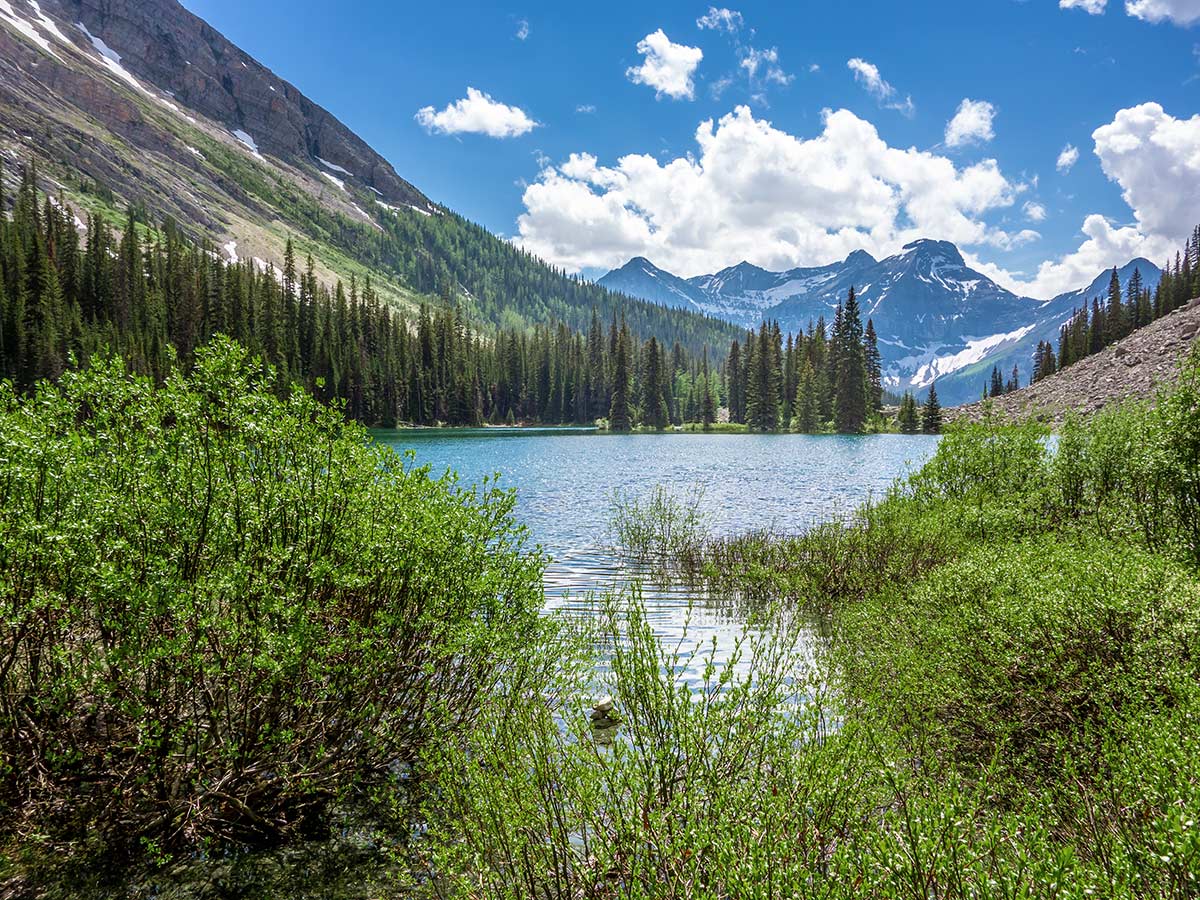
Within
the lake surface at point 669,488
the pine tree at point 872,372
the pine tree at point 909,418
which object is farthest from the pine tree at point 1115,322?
the lake surface at point 669,488

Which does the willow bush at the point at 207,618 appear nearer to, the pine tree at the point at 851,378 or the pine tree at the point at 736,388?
the pine tree at the point at 851,378

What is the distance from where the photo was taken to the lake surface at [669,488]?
1636 cm

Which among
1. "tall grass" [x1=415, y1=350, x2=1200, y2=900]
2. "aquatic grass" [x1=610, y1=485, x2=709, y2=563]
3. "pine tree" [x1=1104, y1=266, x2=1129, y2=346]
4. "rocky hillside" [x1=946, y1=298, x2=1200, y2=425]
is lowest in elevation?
"aquatic grass" [x1=610, y1=485, x2=709, y2=563]

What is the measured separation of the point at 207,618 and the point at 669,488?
108 feet

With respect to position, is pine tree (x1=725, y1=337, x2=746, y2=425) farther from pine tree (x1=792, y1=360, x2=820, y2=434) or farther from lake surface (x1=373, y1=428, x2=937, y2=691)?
lake surface (x1=373, y1=428, x2=937, y2=691)

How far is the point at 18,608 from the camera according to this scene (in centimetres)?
474

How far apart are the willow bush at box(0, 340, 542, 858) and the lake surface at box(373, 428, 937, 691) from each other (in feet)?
13.0

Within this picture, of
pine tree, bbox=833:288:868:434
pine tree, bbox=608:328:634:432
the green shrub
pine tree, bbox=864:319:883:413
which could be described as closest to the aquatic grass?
the green shrub

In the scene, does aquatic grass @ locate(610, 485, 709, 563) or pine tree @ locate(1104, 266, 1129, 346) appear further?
pine tree @ locate(1104, 266, 1129, 346)

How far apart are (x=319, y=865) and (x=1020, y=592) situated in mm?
9308

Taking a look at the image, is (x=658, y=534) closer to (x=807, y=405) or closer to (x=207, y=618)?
(x=207, y=618)

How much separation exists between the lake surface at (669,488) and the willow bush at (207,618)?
3.97 meters

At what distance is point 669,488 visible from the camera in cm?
3691

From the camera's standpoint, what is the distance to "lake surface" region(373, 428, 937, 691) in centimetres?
1636
